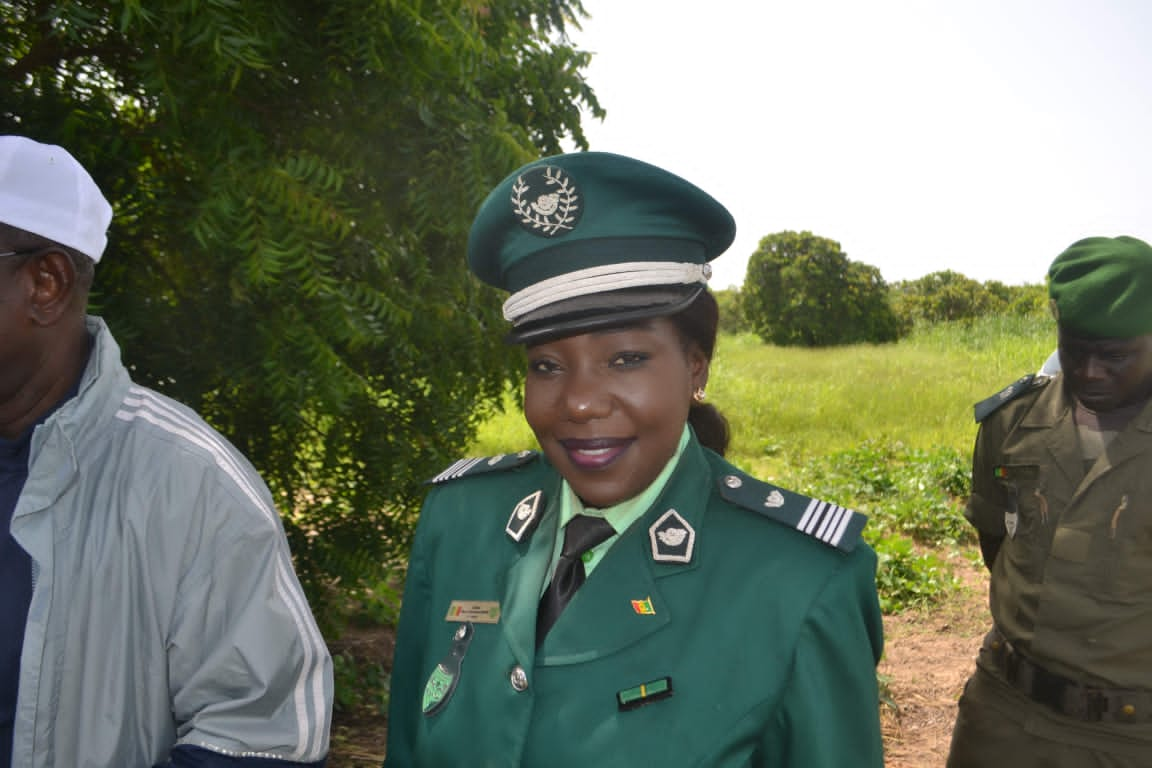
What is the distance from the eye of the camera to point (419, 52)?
3051mm

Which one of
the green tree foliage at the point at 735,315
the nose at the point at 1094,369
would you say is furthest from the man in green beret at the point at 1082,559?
the green tree foliage at the point at 735,315

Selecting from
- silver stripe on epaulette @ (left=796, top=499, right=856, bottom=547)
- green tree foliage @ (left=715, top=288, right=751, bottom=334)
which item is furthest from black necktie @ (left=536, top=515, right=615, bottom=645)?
green tree foliage @ (left=715, top=288, right=751, bottom=334)

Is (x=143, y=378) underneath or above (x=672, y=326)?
underneath

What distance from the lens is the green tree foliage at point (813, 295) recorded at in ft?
99.1

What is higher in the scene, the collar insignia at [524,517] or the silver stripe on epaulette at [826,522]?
the silver stripe on epaulette at [826,522]

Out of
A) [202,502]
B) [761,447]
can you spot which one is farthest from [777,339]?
[202,502]

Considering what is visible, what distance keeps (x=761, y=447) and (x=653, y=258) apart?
11517 mm

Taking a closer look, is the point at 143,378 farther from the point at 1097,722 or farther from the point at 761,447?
the point at 761,447

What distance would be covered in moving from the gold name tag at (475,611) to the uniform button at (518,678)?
0.12 meters

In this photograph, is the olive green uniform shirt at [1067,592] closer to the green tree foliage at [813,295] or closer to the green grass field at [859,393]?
the green grass field at [859,393]

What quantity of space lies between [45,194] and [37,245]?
96 mm

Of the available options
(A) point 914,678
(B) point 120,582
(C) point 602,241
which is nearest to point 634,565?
(C) point 602,241

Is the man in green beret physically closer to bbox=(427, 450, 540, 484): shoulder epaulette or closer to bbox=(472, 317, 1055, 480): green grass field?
bbox=(427, 450, 540, 484): shoulder epaulette

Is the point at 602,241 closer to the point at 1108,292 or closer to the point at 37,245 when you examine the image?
the point at 37,245
